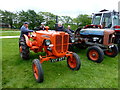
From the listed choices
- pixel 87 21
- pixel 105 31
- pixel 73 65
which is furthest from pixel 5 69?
pixel 87 21

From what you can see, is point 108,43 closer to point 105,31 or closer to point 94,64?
point 105,31

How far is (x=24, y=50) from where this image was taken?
4.32 meters

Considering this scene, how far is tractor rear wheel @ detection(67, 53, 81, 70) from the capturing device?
12.0 ft

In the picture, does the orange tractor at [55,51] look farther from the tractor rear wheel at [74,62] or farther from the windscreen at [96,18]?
the windscreen at [96,18]

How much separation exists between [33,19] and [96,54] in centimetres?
2685

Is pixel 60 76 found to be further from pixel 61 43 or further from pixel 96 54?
pixel 96 54

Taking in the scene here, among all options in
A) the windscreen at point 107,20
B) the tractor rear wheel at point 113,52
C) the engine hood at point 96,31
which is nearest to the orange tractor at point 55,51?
the engine hood at point 96,31

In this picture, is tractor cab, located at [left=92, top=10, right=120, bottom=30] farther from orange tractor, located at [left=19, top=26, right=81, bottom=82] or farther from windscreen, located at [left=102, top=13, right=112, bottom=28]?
orange tractor, located at [left=19, top=26, right=81, bottom=82]

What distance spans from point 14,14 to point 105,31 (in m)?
31.4

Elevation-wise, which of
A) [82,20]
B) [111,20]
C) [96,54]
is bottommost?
[96,54]

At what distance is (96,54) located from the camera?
477 cm

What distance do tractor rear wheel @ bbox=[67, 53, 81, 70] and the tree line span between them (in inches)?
821

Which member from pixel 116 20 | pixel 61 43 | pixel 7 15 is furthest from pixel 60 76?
pixel 7 15

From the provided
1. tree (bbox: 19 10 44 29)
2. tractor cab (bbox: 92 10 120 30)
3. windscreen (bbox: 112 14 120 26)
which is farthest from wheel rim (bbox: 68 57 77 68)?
tree (bbox: 19 10 44 29)
